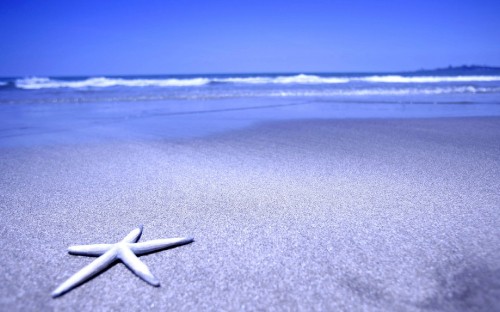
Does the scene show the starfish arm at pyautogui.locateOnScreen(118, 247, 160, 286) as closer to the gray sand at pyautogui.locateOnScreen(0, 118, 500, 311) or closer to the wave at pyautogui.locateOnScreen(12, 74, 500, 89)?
the gray sand at pyautogui.locateOnScreen(0, 118, 500, 311)

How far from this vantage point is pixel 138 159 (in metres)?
4.78

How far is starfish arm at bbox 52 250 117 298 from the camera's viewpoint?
190cm

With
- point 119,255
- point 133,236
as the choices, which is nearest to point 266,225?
point 133,236

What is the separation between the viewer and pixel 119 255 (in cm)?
211

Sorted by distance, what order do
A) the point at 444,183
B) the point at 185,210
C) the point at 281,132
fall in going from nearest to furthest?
the point at 185,210 → the point at 444,183 → the point at 281,132

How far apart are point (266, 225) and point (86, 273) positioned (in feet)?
4.51

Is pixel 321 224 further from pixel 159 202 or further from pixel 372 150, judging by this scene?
pixel 372 150

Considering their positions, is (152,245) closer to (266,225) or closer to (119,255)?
(119,255)

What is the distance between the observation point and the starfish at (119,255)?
1.94m

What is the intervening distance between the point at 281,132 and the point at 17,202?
469cm

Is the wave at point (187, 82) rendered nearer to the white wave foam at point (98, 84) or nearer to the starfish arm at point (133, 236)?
the white wave foam at point (98, 84)

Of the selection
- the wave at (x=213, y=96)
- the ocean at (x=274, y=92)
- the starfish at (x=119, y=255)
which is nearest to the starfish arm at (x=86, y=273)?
the starfish at (x=119, y=255)

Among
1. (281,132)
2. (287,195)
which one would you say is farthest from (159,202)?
(281,132)

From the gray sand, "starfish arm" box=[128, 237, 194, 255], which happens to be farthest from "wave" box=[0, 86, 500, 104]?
"starfish arm" box=[128, 237, 194, 255]
